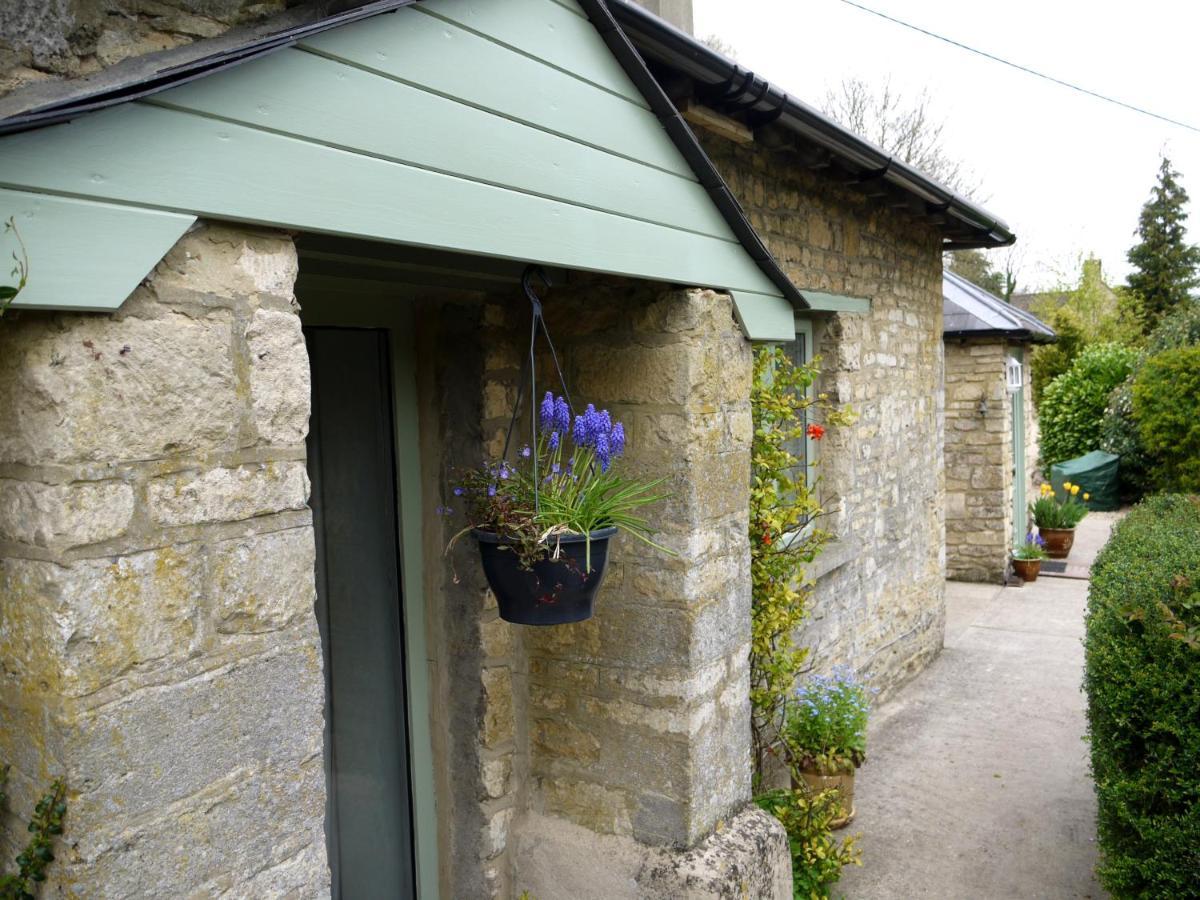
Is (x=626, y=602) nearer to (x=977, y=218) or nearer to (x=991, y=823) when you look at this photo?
(x=991, y=823)

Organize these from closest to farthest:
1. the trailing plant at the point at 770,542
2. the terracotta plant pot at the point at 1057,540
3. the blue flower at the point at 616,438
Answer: the blue flower at the point at 616,438 < the trailing plant at the point at 770,542 < the terracotta plant pot at the point at 1057,540

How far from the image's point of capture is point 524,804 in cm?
313

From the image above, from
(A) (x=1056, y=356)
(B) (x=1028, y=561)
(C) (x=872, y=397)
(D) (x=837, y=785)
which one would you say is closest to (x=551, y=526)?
(D) (x=837, y=785)

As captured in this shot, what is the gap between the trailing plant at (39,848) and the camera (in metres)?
1.35

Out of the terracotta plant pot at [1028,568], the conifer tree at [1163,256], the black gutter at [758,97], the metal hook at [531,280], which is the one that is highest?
the conifer tree at [1163,256]

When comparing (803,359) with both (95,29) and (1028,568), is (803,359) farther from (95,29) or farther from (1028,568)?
(1028,568)

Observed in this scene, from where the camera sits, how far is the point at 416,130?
182 centimetres

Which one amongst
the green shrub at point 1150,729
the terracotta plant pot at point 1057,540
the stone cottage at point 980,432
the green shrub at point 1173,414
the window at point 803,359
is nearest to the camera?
the green shrub at point 1150,729

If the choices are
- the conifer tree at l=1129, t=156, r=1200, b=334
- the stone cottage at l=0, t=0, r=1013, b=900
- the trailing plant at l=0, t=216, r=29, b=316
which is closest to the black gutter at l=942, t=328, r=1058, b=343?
the stone cottage at l=0, t=0, r=1013, b=900

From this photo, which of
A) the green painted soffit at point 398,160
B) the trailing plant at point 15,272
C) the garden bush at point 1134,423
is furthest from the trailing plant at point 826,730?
the garden bush at point 1134,423

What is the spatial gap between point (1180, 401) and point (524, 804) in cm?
1217

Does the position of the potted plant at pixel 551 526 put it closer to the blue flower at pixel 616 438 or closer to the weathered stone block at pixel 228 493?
the blue flower at pixel 616 438

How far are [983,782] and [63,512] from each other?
524 cm

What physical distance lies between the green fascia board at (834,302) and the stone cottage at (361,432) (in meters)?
1.03
